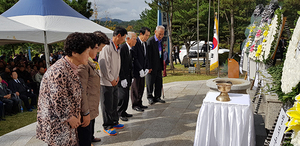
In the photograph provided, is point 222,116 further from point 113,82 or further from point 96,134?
point 96,134

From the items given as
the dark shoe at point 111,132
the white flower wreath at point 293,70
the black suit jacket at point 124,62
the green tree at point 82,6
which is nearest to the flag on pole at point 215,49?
the black suit jacket at point 124,62

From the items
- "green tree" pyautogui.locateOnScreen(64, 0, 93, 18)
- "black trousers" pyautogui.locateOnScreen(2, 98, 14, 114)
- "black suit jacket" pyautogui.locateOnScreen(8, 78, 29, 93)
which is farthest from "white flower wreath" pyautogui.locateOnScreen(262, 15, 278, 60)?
"green tree" pyautogui.locateOnScreen(64, 0, 93, 18)

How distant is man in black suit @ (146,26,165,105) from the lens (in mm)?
5551

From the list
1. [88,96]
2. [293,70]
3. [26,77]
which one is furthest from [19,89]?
[293,70]

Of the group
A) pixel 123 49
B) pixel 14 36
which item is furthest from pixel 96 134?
pixel 14 36

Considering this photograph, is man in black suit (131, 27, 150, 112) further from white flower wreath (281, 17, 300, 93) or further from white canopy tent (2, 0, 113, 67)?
white flower wreath (281, 17, 300, 93)

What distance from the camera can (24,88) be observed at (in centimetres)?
634

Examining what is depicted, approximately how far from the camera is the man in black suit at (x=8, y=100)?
5547 mm

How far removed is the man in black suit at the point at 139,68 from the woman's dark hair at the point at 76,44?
2.86 metres

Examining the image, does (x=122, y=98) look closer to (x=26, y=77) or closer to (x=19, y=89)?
(x=19, y=89)

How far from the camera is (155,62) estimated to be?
18.4 feet

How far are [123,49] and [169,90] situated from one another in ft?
10.7

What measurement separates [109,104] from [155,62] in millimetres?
2233

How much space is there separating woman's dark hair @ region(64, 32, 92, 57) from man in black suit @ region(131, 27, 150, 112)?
2.86 metres
